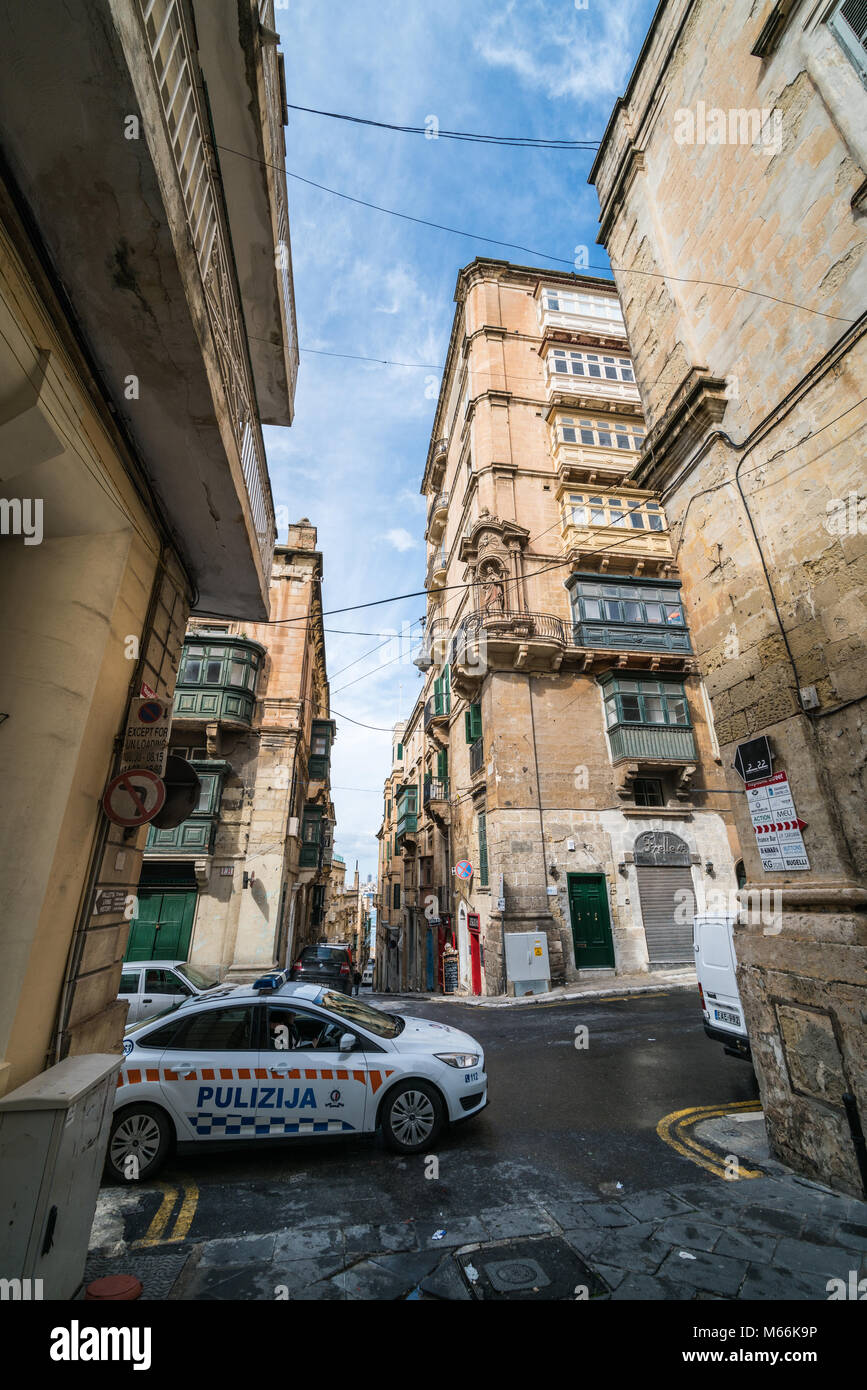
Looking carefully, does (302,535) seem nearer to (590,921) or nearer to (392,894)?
(590,921)

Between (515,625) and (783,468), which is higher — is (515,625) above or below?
above

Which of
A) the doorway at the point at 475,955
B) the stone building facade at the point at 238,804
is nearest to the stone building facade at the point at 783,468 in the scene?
the stone building facade at the point at 238,804

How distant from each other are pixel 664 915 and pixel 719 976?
11817mm

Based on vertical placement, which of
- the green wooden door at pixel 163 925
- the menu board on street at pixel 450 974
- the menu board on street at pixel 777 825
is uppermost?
the menu board on street at pixel 777 825

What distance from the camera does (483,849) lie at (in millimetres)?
19359

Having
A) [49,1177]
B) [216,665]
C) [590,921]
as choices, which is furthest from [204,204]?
[590,921]

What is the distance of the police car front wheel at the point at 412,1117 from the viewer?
5.04 metres

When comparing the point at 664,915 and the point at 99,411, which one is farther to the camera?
the point at 664,915

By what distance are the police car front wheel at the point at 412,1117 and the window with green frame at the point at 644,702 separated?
15.9 metres

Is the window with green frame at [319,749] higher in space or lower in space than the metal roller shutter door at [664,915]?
higher

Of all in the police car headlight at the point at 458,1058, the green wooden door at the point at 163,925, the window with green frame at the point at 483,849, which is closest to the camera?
the police car headlight at the point at 458,1058

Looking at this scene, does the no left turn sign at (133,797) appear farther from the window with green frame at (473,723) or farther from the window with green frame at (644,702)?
the window with green frame at (644,702)

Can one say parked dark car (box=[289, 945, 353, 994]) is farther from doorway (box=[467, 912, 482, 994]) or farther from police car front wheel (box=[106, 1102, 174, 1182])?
police car front wheel (box=[106, 1102, 174, 1182])

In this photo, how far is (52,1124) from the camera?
2902 mm
